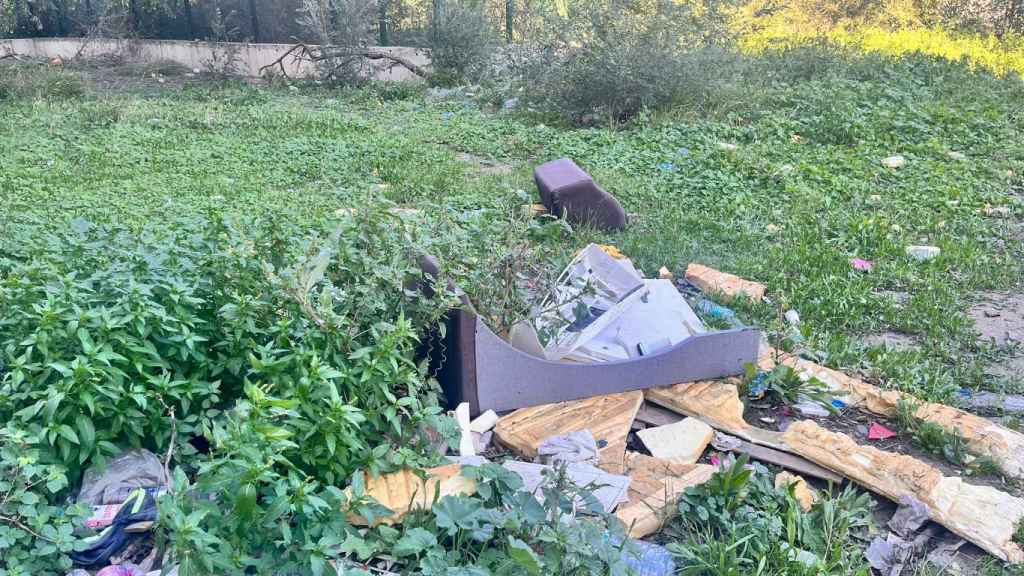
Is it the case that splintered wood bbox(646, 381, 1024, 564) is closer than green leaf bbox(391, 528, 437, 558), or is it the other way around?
green leaf bbox(391, 528, 437, 558)

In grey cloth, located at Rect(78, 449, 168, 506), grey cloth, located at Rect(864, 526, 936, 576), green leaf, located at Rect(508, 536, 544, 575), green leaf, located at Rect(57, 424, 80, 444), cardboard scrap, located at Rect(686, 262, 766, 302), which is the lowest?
grey cloth, located at Rect(864, 526, 936, 576)

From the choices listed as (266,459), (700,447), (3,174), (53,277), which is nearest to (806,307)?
(700,447)

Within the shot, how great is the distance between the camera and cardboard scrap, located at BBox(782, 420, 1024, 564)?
276 cm

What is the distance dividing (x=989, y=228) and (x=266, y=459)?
17.1ft

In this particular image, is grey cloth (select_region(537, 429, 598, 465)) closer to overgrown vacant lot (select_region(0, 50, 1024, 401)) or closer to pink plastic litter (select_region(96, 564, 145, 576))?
overgrown vacant lot (select_region(0, 50, 1024, 401))

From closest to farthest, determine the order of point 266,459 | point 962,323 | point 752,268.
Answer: point 266,459 < point 962,323 < point 752,268

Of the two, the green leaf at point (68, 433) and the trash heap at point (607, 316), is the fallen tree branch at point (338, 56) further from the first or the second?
the green leaf at point (68, 433)

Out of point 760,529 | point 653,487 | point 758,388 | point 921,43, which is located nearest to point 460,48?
point 921,43

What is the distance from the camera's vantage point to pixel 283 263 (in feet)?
10.6

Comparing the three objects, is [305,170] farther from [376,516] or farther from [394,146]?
[376,516]

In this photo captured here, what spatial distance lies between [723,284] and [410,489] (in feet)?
8.44

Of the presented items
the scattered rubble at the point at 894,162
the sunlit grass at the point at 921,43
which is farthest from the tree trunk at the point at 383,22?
the scattered rubble at the point at 894,162

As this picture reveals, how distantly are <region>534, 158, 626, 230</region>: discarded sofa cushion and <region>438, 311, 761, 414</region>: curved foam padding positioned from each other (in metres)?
2.13

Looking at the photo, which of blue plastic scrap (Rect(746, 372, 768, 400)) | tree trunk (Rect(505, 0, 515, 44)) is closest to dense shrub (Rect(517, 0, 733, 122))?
tree trunk (Rect(505, 0, 515, 44))
